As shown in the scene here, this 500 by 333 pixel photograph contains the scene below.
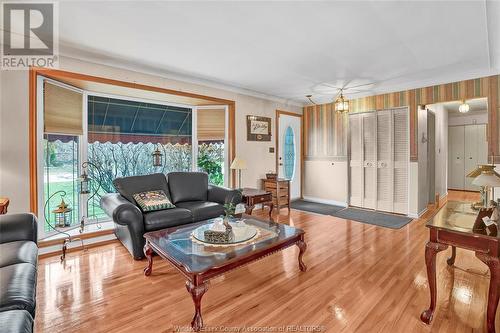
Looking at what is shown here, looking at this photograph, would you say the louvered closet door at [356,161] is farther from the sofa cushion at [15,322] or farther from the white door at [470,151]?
the sofa cushion at [15,322]

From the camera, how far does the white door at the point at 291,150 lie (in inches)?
241

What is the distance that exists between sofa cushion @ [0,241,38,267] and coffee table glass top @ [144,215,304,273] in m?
0.85

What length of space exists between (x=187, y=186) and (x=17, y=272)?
243 cm

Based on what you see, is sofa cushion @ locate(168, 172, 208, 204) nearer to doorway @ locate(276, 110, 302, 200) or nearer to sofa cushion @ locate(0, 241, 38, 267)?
sofa cushion @ locate(0, 241, 38, 267)

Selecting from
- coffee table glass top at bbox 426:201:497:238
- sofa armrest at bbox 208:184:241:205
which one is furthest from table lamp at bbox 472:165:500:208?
sofa armrest at bbox 208:184:241:205

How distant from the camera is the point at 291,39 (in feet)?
9.24

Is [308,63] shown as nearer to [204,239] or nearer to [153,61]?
[153,61]

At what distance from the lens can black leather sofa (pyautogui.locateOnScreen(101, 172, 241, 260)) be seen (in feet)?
9.30

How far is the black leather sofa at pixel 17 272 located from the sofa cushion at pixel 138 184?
1.14 metres

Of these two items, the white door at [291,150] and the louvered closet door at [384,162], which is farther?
the white door at [291,150]

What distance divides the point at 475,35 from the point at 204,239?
11.6ft

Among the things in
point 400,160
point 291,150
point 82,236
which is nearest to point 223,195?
point 82,236

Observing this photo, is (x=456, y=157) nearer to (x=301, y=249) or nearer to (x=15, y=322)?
(x=301, y=249)

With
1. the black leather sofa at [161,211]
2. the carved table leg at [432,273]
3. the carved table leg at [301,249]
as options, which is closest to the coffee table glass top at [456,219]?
the carved table leg at [432,273]
